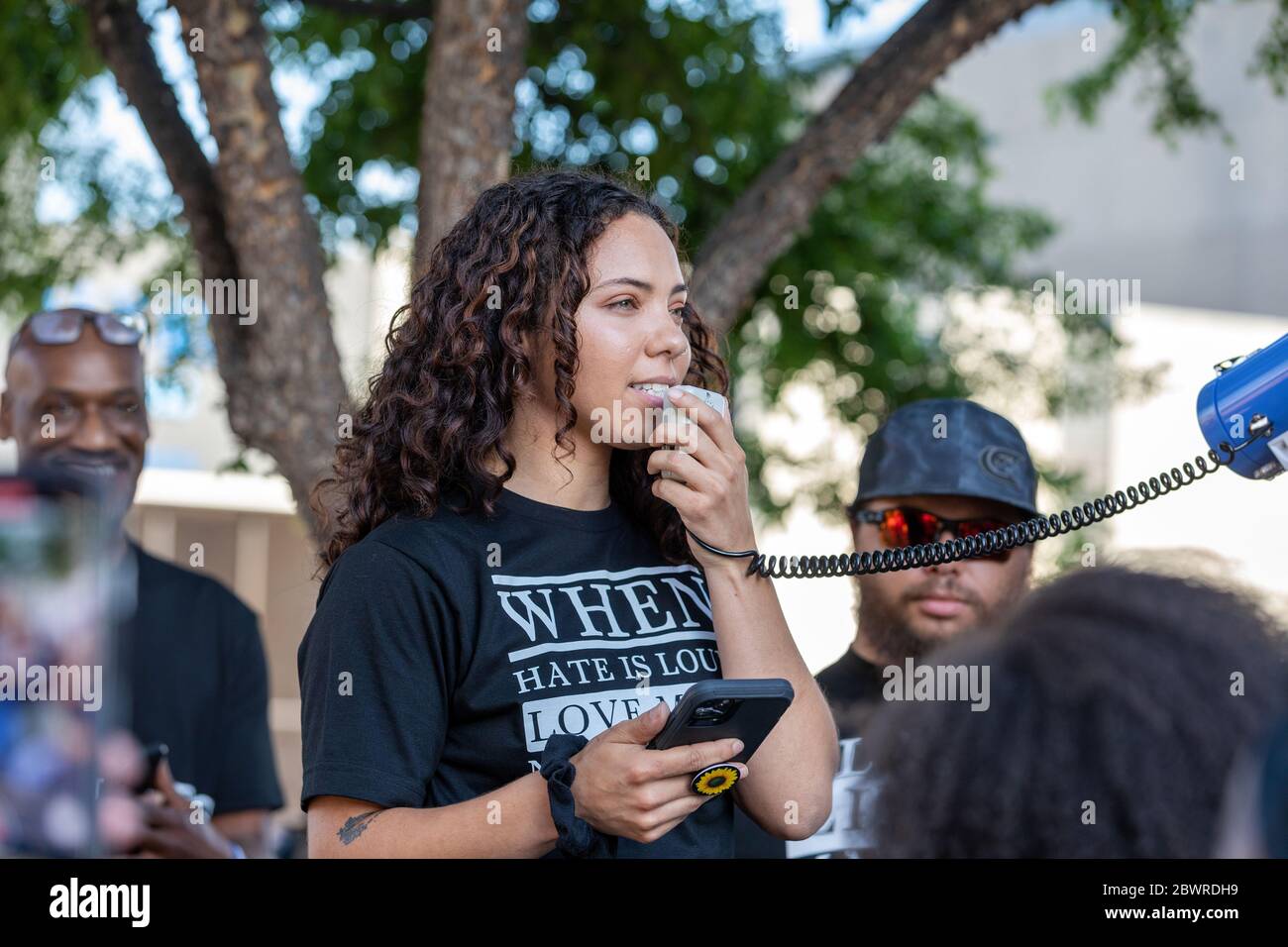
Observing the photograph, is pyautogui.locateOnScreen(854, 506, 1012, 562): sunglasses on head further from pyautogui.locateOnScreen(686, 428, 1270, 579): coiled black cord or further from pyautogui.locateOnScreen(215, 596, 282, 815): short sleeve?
pyautogui.locateOnScreen(215, 596, 282, 815): short sleeve

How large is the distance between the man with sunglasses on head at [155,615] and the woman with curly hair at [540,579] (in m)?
1.20

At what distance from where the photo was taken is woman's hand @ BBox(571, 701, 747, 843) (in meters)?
1.96

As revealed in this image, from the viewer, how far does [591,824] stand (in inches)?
80.3

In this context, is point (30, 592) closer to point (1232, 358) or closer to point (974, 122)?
point (1232, 358)

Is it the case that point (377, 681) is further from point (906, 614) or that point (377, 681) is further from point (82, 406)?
point (82, 406)

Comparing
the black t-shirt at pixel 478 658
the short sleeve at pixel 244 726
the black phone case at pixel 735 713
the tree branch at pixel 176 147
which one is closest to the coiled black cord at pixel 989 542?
the black t-shirt at pixel 478 658

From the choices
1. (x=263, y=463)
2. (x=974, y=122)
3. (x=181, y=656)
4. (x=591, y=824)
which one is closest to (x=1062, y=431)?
(x=974, y=122)

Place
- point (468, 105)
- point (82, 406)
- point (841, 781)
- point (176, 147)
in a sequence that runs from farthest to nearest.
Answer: point (176, 147) < point (468, 105) < point (82, 406) < point (841, 781)

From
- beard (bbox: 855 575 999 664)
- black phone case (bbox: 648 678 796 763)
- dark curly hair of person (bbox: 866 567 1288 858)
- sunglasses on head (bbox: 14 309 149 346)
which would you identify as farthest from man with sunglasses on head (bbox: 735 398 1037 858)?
dark curly hair of person (bbox: 866 567 1288 858)

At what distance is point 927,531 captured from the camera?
142 inches

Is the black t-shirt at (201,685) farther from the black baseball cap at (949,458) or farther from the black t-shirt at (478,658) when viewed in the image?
the black baseball cap at (949,458)

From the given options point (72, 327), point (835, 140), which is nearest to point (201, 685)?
point (72, 327)

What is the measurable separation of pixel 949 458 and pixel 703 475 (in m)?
1.45

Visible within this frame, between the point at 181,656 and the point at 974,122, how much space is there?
588 centimetres
